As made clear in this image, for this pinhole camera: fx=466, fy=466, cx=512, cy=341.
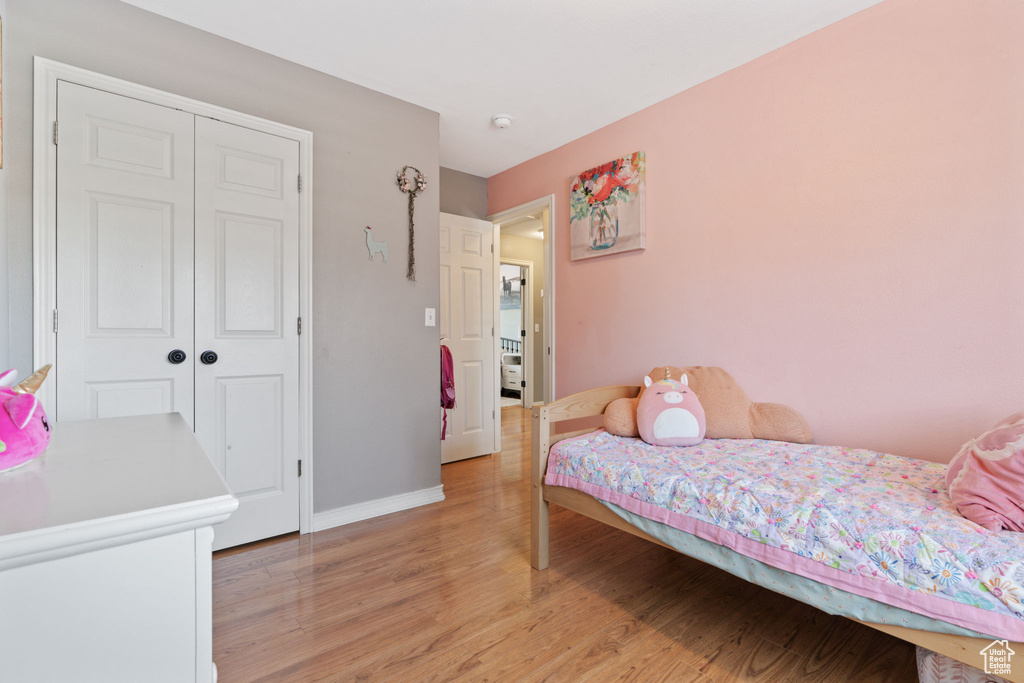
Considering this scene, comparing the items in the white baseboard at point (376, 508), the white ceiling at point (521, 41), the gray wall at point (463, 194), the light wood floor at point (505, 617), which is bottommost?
the light wood floor at point (505, 617)

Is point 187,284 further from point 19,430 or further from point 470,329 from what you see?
point 470,329

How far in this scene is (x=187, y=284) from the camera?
83.7 inches

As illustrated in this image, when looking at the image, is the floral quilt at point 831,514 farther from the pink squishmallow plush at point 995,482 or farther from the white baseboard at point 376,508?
the white baseboard at point 376,508

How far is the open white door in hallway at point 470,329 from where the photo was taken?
372cm

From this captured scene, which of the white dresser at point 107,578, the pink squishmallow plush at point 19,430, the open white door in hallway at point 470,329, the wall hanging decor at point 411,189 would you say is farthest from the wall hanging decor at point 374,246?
the white dresser at point 107,578

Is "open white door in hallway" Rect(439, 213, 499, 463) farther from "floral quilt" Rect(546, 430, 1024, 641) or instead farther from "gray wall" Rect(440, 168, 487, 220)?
"floral quilt" Rect(546, 430, 1024, 641)

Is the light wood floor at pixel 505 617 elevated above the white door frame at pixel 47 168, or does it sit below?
below

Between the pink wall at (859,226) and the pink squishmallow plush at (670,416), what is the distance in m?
0.45

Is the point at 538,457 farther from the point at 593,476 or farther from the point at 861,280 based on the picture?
the point at 861,280

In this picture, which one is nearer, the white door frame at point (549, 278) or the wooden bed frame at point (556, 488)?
the wooden bed frame at point (556, 488)

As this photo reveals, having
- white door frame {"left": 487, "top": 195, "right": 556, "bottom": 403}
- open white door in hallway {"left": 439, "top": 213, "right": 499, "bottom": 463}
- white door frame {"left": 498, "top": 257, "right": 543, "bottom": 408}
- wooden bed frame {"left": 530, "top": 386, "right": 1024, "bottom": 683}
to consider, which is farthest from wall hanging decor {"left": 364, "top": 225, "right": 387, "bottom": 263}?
white door frame {"left": 498, "top": 257, "right": 543, "bottom": 408}


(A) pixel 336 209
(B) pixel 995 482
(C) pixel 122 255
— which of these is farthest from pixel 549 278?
(B) pixel 995 482

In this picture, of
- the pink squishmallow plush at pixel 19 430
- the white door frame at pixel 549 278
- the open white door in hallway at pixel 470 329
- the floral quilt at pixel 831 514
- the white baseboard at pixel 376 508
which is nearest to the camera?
the pink squishmallow plush at pixel 19 430

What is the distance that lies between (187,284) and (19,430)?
164 centimetres
